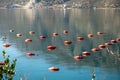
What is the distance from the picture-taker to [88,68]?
7769cm

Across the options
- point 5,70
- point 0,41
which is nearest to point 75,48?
point 0,41

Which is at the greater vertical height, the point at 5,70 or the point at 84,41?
the point at 5,70

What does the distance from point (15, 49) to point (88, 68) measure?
3352 cm

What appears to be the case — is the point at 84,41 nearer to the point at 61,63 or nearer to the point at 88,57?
the point at 88,57

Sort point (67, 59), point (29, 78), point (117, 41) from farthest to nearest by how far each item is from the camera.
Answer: point (117, 41), point (67, 59), point (29, 78)

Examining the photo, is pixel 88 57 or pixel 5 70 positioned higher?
pixel 5 70

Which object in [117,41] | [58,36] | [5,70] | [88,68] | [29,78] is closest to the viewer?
[5,70]

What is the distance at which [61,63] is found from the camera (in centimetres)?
8225

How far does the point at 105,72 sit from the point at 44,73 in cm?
1427

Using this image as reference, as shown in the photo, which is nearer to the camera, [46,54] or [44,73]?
[44,73]

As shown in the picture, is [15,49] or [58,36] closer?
[15,49]


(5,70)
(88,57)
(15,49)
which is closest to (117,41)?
(88,57)

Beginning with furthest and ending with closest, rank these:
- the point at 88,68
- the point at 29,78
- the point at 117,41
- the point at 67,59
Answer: the point at 117,41 → the point at 67,59 → the point at 88,68 → the point at 29,78

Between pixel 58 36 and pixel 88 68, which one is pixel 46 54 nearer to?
pixel 88 68
